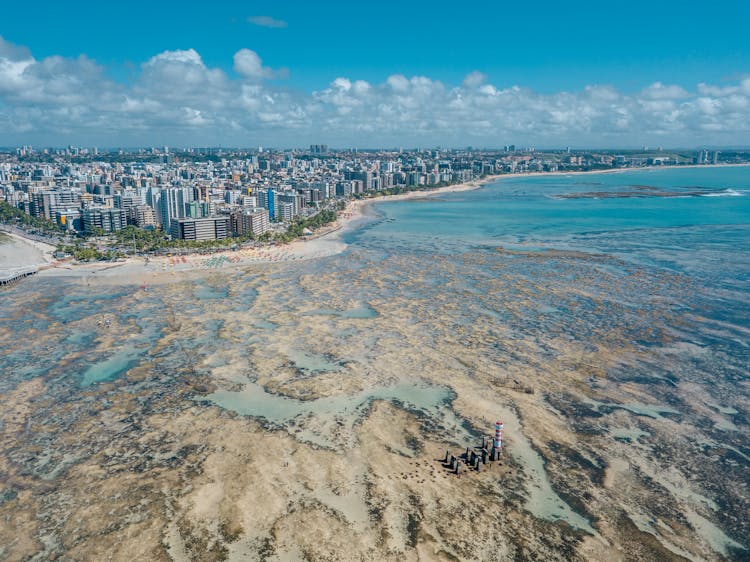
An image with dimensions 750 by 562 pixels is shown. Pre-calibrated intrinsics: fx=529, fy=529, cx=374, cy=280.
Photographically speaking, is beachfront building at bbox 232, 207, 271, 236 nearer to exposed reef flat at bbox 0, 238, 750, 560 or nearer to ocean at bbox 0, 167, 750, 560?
ocean at bbox 0, 167, 750, 560

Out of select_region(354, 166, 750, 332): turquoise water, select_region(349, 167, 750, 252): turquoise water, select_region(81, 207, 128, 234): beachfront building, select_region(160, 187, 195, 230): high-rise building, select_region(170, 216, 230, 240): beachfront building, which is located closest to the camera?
select_region(354, 166, 750, 332): turquoise water

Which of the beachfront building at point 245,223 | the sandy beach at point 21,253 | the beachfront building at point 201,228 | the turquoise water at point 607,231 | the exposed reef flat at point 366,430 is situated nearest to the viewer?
the exposed reef flat at point 366,430

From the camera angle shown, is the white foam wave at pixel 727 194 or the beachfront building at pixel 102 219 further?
the white foam wave at pixel 727 194

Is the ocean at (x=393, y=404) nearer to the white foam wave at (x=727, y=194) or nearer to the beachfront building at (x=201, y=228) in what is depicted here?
the beachfront building at (x=201, y=228)

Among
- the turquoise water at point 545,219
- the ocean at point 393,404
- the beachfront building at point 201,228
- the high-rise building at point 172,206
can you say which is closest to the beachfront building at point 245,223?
the beachfront building at point 201,228

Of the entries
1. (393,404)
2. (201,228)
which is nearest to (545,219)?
(201,228)


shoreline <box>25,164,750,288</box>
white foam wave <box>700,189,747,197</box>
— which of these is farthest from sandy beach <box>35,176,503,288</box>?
white foam wave <box>700,189,747,197</box>

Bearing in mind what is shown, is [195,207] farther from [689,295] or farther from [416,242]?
[689,295]

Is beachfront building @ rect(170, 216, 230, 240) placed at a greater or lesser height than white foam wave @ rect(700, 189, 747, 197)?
lesser

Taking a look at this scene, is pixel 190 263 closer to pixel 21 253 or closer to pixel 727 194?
pixel 21 253
